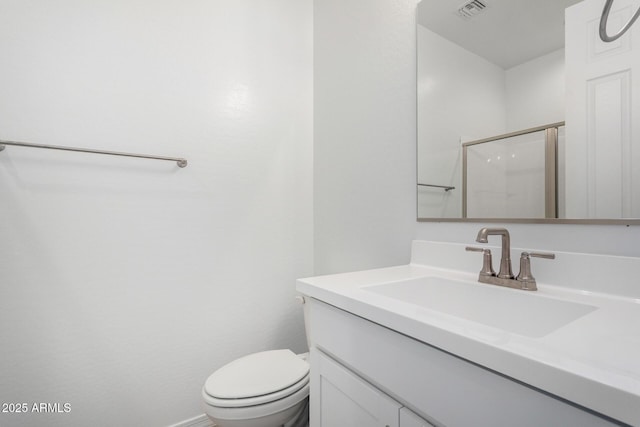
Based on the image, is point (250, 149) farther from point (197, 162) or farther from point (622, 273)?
point (622, 273)

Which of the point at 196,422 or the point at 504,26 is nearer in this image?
the point at 504,26

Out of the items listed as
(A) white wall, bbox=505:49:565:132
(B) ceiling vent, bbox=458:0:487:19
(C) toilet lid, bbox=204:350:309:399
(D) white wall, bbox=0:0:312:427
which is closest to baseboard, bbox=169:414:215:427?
(D) white wall, bbox=0:0:312:427

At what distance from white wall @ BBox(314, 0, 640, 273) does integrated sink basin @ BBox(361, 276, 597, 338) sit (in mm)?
205

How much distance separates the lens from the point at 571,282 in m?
0.79

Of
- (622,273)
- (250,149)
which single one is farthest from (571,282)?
(250,149)

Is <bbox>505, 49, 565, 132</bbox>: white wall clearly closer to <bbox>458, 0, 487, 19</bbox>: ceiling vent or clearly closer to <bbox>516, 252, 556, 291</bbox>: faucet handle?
<bbox>458, 0, 487, 19</bbox>: ceiling vent

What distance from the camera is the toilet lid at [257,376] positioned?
1.06 meters

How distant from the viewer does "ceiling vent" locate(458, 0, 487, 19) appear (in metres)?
1.04

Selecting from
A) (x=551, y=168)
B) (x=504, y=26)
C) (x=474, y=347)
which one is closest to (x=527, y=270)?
(x=551, y=168)

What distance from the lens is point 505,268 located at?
854mm

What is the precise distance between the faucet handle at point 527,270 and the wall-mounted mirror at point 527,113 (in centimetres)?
12

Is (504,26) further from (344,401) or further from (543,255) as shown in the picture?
(344,401)

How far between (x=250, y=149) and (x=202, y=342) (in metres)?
1.02

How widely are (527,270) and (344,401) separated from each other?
0.61 metres
